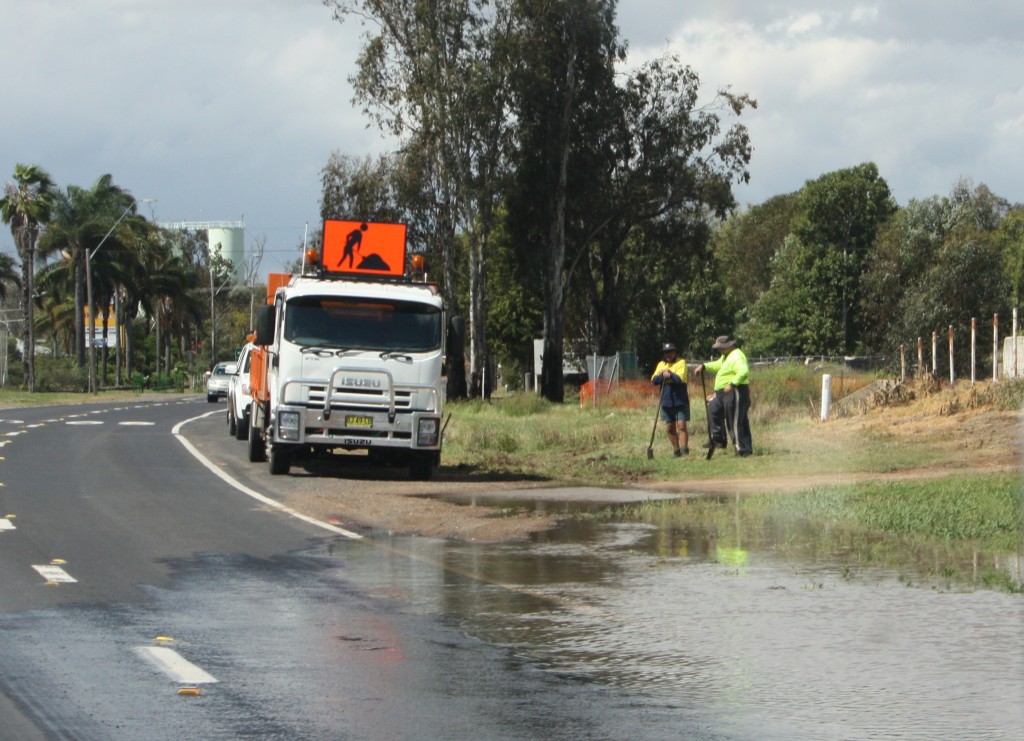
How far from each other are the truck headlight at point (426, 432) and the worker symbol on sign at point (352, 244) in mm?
3200

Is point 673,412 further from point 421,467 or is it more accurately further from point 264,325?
point 264,325

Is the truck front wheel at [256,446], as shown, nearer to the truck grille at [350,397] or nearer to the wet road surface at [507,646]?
the truck grille at [350,397]

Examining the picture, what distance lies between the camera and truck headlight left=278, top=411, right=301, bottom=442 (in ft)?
68.0

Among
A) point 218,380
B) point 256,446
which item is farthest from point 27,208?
point 256,446

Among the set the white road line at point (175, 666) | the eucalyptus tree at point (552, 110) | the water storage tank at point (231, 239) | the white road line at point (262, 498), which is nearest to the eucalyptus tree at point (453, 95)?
the eucalyptus tree at point (552, 110)

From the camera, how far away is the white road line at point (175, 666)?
24.7 ft

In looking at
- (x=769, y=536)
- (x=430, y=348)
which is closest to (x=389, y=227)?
(x=430, y=348)

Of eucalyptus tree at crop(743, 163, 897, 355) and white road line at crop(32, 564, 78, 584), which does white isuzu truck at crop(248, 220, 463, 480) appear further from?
eucalyptus tree at crop(743, 163, 897, 355)

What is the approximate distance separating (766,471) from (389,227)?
6848 mm

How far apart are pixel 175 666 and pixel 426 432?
520 inches

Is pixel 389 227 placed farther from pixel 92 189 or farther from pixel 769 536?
pixel 92 189

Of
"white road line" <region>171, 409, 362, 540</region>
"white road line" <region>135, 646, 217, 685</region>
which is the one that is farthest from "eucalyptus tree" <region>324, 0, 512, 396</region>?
"white road line" <region>135, 646, 217, 685</region>

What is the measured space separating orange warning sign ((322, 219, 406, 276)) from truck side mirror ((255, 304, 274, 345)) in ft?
6.34

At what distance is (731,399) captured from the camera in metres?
22.2
